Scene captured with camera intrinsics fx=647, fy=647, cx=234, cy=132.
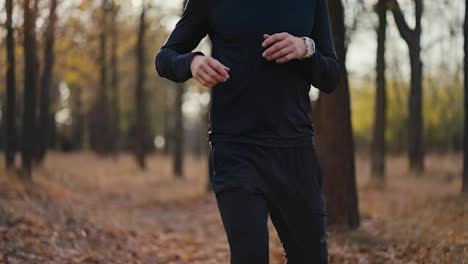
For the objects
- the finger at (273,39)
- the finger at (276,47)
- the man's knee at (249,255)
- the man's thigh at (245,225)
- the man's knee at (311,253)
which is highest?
the finger at (273,39)

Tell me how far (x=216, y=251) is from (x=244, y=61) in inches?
204

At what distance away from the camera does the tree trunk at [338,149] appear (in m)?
7.87

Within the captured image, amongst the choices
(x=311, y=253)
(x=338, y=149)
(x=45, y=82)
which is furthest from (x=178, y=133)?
(x=311, y=253)

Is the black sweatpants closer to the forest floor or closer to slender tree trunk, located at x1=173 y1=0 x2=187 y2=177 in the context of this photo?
the forest floor

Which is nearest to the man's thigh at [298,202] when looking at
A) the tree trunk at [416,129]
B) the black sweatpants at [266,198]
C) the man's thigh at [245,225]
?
the black sweatpants at [266,198]

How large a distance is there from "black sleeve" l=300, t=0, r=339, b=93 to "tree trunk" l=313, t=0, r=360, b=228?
15.6 ft

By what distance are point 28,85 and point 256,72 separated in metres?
12.2

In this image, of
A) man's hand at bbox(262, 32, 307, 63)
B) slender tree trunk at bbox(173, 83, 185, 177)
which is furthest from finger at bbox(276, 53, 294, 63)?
slender tree trunk at bbox(173, 83, 185, 177)

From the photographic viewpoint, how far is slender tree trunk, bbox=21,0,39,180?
13.4 m

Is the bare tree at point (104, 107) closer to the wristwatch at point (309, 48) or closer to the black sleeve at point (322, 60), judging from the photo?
the black sleeve at point (322, 60)

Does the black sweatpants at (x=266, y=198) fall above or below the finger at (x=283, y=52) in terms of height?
below

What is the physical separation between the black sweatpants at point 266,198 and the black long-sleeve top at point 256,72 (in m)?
0.07

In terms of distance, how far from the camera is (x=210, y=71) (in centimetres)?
265

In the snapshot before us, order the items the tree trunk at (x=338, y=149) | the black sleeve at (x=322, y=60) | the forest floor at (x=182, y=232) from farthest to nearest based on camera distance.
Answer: the tree trunk at (x=338, y=149) → the forest floor at (x=182, y=232) → the black sleeve at (x=322, y=60)
